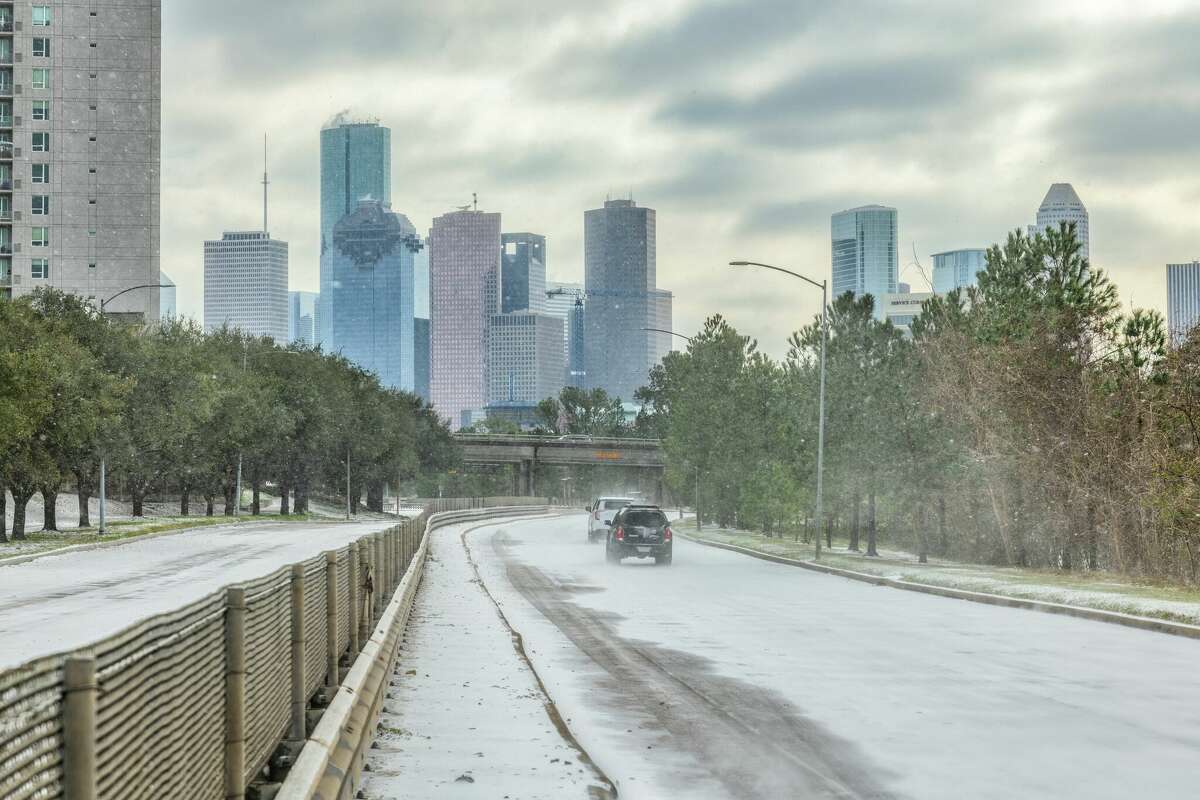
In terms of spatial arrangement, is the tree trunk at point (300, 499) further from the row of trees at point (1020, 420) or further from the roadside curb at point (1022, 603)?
the roadside curb at point (1022, 603)

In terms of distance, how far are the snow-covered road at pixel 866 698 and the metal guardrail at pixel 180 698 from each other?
95.3 inches

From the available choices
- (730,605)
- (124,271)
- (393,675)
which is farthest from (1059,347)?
(124,271)

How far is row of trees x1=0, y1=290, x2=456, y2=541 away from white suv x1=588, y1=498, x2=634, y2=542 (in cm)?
1959

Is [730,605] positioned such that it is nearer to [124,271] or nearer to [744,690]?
[744,690]

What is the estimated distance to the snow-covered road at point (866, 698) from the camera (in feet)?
32.8

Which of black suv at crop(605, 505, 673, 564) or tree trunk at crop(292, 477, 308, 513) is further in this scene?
tree trunk at crop(292, 477, 308, 513)

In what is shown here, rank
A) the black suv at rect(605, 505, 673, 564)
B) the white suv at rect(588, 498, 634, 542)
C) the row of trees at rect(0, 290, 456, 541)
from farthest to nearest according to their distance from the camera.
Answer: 1. the white suv at rect(588, 498, 634, 542)
2. the row of trees at rect(0, 290, 456, 541)
3. the black suv at rect(605, 505, 673, 564)

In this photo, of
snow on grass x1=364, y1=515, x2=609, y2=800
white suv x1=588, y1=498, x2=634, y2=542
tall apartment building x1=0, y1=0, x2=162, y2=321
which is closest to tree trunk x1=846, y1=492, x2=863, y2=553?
white suv x1=588, y1=498, x2=634, y2=542

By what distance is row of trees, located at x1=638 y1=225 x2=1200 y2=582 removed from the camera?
3519cm

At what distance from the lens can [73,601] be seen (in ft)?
90.7

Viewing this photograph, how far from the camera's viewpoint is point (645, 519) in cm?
4272

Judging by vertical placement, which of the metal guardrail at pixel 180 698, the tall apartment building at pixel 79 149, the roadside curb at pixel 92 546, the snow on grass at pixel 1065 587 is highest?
the tall apartment building at pixel 79 149

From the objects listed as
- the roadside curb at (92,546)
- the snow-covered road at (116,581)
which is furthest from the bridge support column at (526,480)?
the snow-covered road at (116,581)

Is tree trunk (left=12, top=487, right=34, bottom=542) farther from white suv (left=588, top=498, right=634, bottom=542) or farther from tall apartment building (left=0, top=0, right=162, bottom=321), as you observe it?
tall apartment building (left=0, top=0, right=162, bottom=321)
